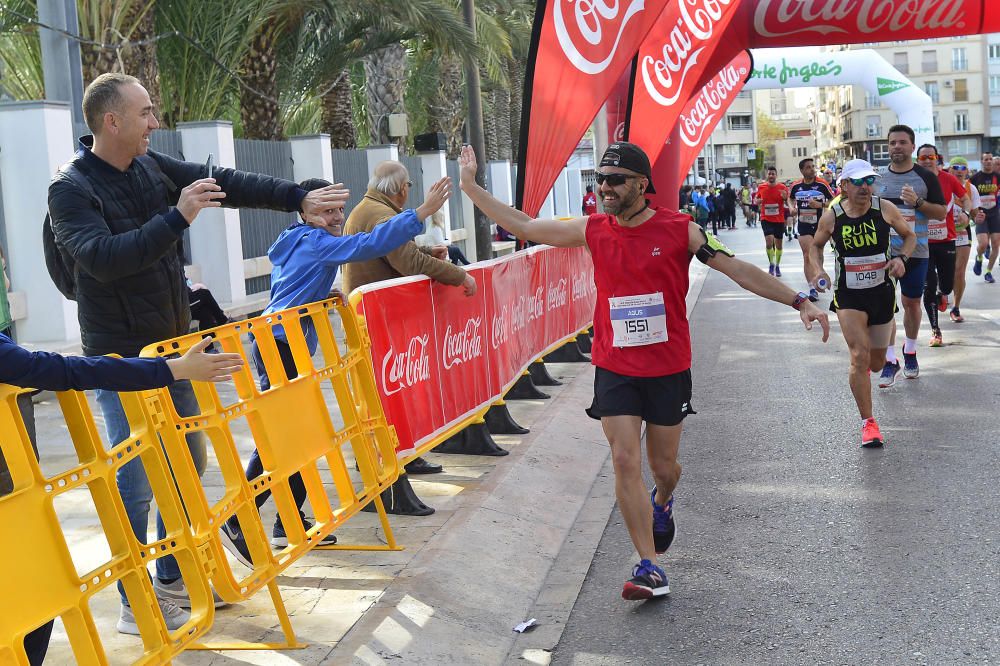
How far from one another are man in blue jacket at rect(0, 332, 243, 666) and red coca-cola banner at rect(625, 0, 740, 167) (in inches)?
312

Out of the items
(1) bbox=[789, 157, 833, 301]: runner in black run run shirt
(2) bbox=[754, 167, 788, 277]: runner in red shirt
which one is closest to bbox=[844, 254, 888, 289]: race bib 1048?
(1) bbox=[789, 157, 833, 301]: runner in black run run shirt

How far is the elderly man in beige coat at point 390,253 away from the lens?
23.8 ft

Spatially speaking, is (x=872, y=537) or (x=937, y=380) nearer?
(x=872, y=537)

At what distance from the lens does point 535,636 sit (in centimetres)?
526

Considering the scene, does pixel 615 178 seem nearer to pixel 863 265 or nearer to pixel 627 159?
pixel 627 159

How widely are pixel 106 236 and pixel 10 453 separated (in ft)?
4.03

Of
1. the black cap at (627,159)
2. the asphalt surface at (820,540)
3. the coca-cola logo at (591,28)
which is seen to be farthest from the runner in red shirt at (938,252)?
the black cap at (627,159)

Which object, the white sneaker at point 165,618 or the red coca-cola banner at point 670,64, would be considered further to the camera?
the red coca-cola banner at point 670,64

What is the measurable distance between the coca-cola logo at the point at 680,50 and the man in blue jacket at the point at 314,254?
20.8 feet

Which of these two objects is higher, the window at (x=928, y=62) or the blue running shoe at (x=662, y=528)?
the window at (x=928, y=62)

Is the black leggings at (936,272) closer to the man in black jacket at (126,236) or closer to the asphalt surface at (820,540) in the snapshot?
the asphalt surface at (820,540)

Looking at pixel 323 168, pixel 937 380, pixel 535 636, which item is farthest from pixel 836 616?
pixel 323 168

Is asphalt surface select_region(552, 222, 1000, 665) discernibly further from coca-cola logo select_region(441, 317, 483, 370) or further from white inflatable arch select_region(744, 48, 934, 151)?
white inflatable arch select_region(744, 48, 934, 151)

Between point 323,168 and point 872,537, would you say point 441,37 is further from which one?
point 872,537
